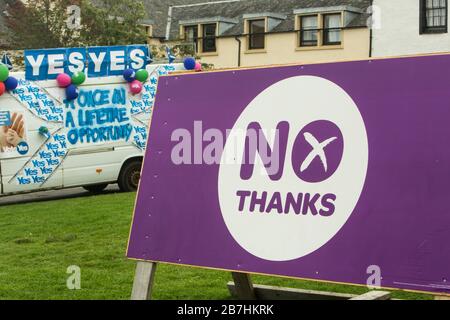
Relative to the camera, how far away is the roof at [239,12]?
3907 centimetres

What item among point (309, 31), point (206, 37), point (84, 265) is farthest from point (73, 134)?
point (206, 37)

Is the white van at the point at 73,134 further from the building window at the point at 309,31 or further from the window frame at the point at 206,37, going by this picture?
the window frame at the point at 206,37

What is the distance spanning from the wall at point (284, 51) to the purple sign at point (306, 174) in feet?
100

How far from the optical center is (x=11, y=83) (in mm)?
15297

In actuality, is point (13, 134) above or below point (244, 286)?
above

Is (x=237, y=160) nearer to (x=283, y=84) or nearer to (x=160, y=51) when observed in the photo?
(x=283, y=84)

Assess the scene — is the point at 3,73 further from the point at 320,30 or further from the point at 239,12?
the point at 239,12

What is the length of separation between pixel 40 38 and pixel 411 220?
3317 cm

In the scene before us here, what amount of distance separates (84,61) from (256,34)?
2614 cm

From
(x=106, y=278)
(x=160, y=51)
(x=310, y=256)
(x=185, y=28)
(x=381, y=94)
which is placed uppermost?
(x=185, y=28)

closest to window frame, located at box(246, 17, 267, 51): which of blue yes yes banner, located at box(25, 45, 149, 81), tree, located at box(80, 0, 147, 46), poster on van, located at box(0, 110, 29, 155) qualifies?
tree, located at box(80, 0, 147, 46)

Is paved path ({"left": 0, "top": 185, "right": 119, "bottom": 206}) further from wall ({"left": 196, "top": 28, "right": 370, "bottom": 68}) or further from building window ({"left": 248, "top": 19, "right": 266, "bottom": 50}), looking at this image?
building window ({"left": 248, "top": 19, "right": 266, "bottom": 50})

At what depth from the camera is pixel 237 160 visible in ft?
16.6
